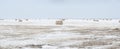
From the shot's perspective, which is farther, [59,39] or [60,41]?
[59,39]

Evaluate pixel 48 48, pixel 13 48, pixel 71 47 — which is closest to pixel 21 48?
pixel 13 48

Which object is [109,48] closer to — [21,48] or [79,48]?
[79,48]

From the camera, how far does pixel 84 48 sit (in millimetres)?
12641

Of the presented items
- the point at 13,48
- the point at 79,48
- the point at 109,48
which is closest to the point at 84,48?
the point at 79,48

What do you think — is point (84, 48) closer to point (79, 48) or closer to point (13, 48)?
point (79, 48)

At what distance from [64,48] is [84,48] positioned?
869 millimetres

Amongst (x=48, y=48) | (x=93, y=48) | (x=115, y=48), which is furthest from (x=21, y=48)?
(x=115, y=48)

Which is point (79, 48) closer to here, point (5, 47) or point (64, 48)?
point (64, 48)

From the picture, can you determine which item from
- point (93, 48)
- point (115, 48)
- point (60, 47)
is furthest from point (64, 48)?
Result: point (115, 48)

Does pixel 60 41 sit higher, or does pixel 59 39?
pixel 60 41

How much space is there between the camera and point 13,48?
12.8m

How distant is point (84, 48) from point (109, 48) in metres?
1.09

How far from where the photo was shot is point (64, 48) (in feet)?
41.7

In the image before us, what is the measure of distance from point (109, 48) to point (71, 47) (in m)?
1.70
